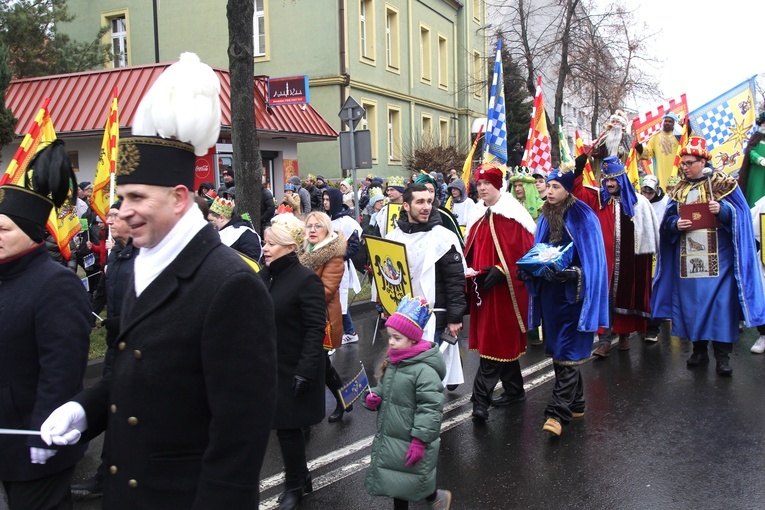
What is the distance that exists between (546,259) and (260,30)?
71.4 feet

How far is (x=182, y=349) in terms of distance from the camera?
6.83ft

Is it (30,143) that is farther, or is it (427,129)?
(427,129)

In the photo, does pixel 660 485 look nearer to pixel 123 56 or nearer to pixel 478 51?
pixel 123 56

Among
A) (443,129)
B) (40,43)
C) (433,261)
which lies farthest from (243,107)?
(443,129)

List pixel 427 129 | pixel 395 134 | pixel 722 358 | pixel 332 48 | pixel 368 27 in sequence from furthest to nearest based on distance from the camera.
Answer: pixel 427 129 → pixel 395 134 → pixel 368 27 → pixel 332 48 → pixel 722 358

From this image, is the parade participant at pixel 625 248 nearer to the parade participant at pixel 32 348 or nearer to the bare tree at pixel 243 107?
the bare tree at pixel 243 107

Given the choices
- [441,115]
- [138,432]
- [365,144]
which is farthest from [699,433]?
[441,115]

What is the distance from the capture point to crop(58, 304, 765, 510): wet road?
4426 millimetres

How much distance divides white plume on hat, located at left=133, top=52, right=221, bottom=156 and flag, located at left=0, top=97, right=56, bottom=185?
9.57 feet

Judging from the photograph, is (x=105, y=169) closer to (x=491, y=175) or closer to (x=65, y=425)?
(x=491, y=175)

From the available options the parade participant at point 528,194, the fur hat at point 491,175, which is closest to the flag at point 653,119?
the parade participant at point 528,194

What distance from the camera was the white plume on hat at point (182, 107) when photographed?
215 centimetres

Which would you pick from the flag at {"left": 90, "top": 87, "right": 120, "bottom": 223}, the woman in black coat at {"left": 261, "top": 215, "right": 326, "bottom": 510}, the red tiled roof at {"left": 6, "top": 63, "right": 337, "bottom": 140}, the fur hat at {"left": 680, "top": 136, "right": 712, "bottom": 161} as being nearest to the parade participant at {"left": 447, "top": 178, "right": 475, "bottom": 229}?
the red tiled roof at {"left": 6, "top": 63, "right": 337, "bottom": 140}

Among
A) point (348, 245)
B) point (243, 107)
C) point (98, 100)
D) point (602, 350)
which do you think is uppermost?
point (98, 100)
